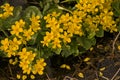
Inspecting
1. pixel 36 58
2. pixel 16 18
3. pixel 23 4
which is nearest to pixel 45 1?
pixel 23 4

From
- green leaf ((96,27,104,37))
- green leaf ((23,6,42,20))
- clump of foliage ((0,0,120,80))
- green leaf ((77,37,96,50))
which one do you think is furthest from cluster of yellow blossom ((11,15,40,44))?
green leaf ((96,27,104,37))

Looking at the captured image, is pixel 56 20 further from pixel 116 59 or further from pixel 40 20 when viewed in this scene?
pixel 116 59

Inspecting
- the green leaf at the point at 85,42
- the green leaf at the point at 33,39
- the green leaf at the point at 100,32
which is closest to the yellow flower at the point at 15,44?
the green leaf at the point at 33,39

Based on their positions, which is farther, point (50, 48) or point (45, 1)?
point (45, 1)

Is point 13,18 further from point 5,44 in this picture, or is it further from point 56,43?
point 56,43

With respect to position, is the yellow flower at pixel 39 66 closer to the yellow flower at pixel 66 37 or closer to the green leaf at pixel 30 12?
the yellow flower at pixel 66 37

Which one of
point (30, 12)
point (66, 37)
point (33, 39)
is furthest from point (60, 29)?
point (30, 12)

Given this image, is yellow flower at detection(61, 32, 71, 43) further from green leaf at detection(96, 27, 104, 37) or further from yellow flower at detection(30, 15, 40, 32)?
green leaf at detection(96, 27, 104, 37)
